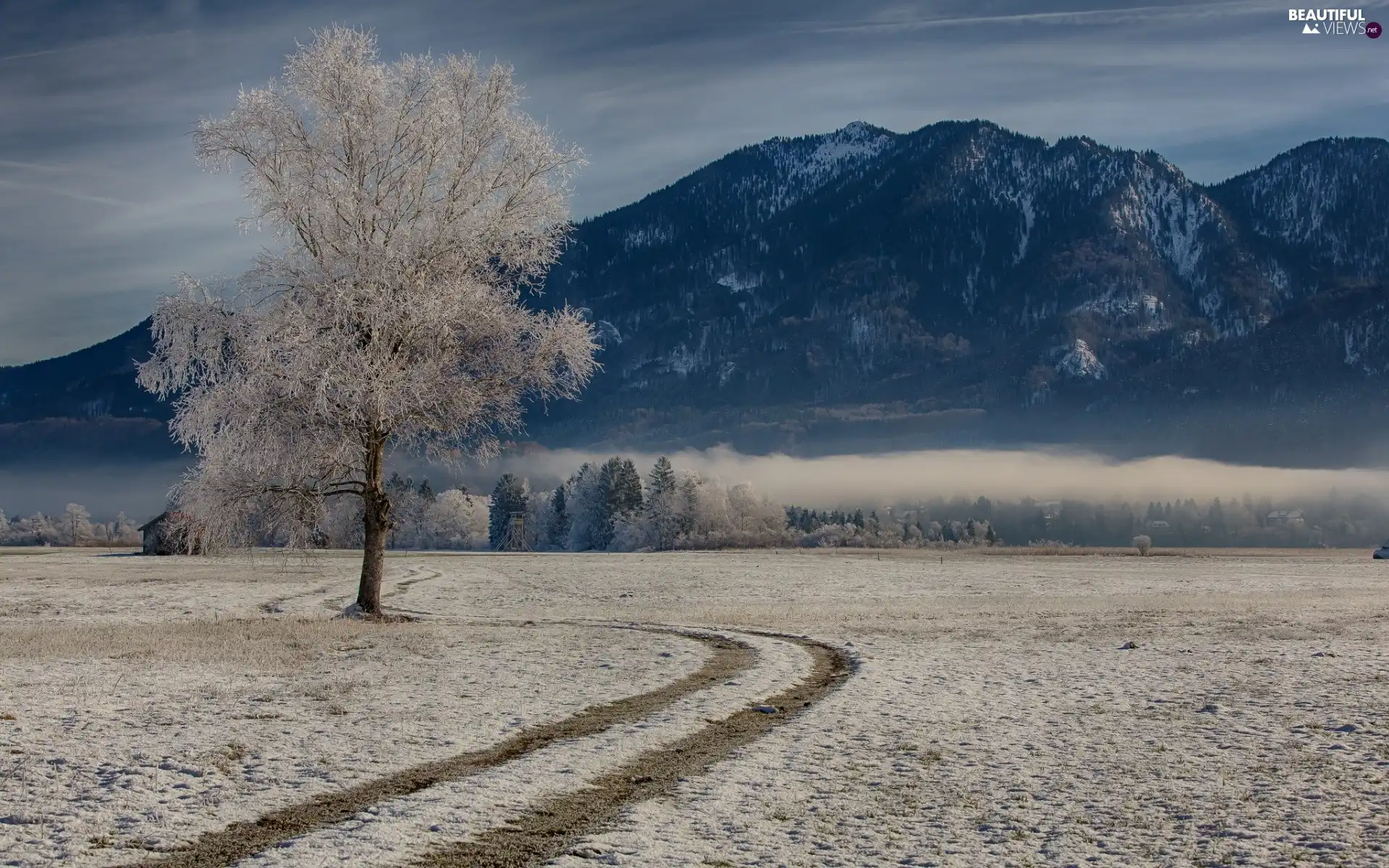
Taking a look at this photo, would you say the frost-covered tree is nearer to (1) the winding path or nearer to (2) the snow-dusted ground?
(2) the snow-dusted ground

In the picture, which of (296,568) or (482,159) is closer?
(482,159)

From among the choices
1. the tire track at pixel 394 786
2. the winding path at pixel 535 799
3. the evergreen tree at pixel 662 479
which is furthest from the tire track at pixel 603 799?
the evergreen tree at pixel 662 479

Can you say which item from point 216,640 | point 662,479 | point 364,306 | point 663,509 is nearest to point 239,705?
point 216,640

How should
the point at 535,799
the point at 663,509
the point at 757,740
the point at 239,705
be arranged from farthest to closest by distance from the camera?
the point at 663,509 < the point at 239,705 < the point at 757,740 < the point at 535,799

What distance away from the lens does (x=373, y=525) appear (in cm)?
3584

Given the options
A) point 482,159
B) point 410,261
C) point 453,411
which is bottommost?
point 453,411

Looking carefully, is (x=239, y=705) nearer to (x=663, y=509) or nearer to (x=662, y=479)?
(x=663, y=509)

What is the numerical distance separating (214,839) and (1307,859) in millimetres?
10486

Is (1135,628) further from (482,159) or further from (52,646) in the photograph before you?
(52,646)

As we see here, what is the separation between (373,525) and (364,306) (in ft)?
22.7

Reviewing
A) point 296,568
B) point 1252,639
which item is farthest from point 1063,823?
point 296,568

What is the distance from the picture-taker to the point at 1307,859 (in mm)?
11477

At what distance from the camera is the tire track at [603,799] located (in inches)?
464

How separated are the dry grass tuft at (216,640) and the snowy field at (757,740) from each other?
19 cm
